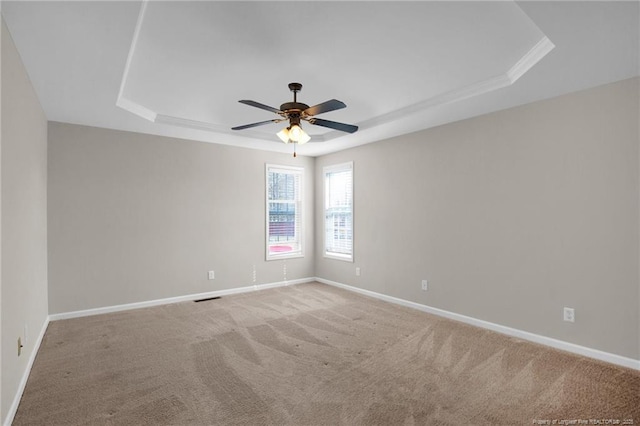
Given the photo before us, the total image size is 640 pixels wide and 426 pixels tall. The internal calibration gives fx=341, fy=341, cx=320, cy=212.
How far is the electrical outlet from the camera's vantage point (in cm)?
314

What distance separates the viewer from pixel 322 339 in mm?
3467

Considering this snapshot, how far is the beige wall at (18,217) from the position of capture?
6.93ft

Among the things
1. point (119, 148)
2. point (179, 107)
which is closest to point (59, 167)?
point (119, 148)

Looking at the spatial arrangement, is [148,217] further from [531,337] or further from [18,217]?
[531,337]

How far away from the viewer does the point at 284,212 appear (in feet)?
20.2

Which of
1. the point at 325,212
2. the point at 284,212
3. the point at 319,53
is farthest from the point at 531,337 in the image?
the point at 284,212

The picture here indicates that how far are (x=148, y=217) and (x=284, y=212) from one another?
2.25 m

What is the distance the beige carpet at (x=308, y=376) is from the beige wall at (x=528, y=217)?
0.40 m

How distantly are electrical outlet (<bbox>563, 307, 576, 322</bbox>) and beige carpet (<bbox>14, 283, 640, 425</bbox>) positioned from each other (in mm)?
333

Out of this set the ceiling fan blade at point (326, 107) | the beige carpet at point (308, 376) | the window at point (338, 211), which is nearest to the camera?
the beige carpet at point (308, 376)

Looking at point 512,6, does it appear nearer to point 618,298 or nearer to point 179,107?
point 618,298

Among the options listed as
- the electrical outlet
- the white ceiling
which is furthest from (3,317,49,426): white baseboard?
the electrical outlet

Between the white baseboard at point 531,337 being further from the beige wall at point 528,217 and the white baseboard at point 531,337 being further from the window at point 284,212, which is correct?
the window at point 284,212

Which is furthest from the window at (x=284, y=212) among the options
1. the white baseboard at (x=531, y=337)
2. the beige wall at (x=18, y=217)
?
the beige wall at (x=18, y=217)
